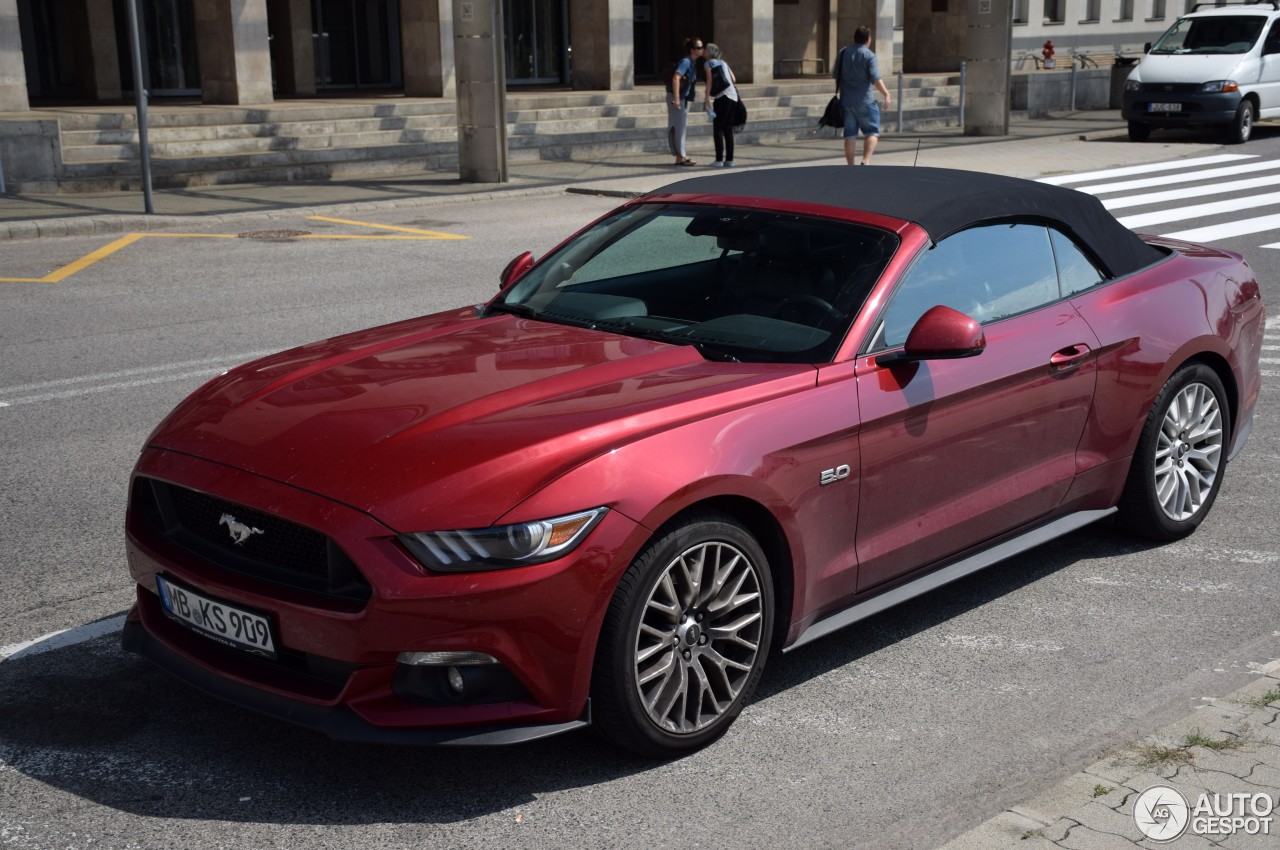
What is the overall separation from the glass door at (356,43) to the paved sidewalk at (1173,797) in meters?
30.4

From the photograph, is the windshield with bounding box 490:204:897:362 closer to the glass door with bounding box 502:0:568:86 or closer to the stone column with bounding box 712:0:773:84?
the stone column with bounding box 712:0:773:84

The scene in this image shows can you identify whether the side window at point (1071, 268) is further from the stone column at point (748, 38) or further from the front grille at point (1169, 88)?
the stone column at point (748, 38)

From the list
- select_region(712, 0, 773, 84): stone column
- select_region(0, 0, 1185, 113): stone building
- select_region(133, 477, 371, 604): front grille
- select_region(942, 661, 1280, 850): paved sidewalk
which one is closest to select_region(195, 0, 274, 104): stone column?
select_region(0, 0, 1185, 113): stone building

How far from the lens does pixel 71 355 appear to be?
32.9 ft

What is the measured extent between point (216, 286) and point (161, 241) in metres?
3.38

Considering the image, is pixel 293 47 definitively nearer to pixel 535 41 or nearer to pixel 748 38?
pixel 535 41

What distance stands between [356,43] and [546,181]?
13490 millimetres

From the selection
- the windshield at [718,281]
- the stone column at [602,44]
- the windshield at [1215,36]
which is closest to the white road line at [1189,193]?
the windshield at [1215,36]

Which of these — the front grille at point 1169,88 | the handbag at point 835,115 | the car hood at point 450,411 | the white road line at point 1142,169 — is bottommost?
the white road line at point 1142,169

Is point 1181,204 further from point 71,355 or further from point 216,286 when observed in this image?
point 71,355

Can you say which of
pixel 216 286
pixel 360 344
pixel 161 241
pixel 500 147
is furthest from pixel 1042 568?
pixel 500 147

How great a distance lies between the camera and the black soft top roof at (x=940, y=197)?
5.30 meters

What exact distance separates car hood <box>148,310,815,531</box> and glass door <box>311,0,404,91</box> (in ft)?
94.9

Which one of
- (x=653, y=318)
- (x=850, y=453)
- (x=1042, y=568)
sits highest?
(x=653, y=318)
